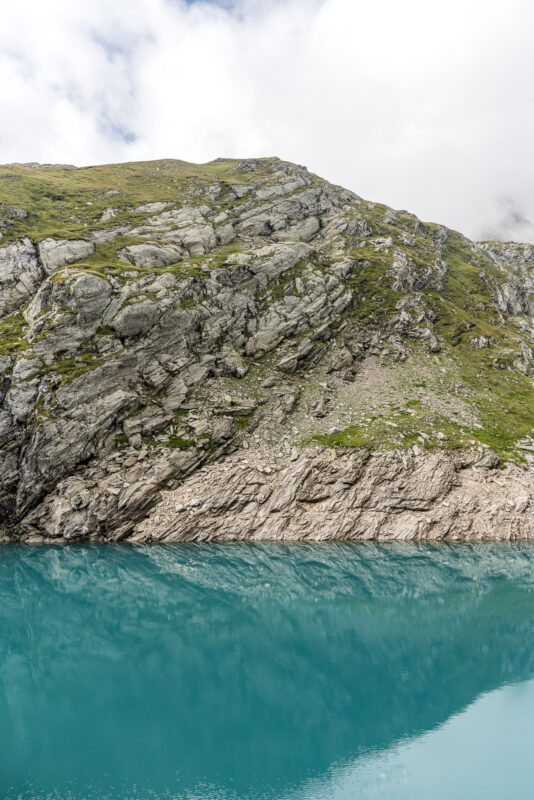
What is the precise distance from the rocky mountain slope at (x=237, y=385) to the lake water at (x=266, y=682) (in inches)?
470

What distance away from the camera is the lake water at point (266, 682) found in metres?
17.2

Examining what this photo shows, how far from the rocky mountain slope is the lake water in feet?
39.2

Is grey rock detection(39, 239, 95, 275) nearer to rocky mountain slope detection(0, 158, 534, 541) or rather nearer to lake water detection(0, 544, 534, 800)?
rocky mountain slope detection(0, 158, 534, 541)

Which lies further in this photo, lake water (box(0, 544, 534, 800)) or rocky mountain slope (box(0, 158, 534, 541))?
rocky mountain slope (box(0, 158, 534, 541))

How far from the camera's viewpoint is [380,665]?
86.9 feet

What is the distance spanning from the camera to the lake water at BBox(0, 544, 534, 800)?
1720 cm

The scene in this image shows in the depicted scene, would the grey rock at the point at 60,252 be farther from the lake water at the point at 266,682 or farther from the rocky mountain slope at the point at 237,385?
the lake water at the point at 266,682

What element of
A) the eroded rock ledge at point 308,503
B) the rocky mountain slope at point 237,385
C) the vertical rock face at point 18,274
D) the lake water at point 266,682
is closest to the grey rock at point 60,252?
the rocky mountain slope at point 237,385

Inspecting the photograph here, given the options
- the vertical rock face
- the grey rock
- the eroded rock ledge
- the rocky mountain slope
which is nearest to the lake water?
the eroded rock ledge

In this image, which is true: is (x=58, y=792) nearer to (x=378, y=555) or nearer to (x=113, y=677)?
(x=113, y=677)

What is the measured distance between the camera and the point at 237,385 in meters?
75.4

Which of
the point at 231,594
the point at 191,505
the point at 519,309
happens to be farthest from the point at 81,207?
the point at 519,309

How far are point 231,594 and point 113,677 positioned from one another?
15.3 metres

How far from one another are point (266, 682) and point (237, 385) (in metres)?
54.6
